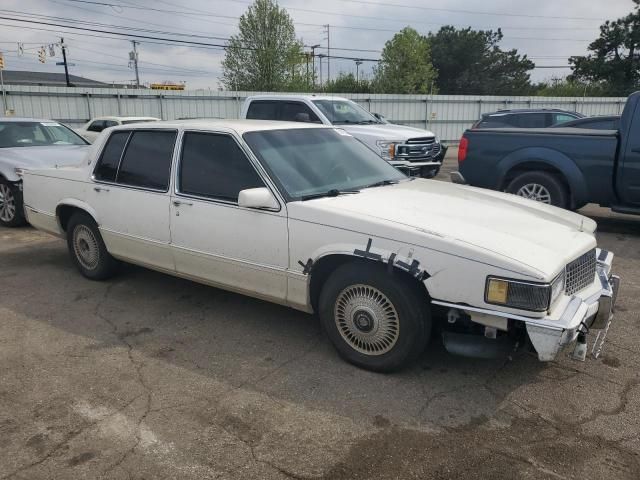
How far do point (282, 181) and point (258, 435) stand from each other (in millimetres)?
1816

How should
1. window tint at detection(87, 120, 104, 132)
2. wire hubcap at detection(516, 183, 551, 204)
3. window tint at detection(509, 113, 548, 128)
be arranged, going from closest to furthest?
wire hubcap at detection(516, 183, 551, 204) < window tint at detection(509, 113, 548, 128) < window tint at detection(87, 120, 104, 132)

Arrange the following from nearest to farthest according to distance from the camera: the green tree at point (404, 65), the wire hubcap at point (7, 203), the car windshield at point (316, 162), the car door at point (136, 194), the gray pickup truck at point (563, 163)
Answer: the car windshield at point (316, 162) < the car door at point (136, 194) < the gray pickup truck at point (563, 163) < the wire hubcap at point (7, 203) < the green tree at point (404, 65)

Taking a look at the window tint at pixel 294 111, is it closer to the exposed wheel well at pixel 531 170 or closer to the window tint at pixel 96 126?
the exposed wheel well at pixel 531 170

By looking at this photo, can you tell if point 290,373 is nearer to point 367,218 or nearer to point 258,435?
point 258,435

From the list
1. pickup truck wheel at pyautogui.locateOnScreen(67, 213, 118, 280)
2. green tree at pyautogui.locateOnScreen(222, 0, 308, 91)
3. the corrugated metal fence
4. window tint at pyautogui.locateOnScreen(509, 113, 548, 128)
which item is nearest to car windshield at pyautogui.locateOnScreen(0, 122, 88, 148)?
pickup truck wheel at pyautogui.locateOnScreen(67, 213, 118, 280)

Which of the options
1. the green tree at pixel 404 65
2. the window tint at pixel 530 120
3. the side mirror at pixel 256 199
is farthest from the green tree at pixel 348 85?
the side mirror at pixel 256 199

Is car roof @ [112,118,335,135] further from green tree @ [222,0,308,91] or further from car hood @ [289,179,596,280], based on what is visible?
green tree @ [222,0,308,91]

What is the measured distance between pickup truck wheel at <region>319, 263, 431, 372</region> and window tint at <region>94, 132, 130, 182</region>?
267 cm

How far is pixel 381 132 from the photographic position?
1078cm

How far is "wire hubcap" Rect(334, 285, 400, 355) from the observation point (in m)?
3.51

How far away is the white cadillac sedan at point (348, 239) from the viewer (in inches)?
125

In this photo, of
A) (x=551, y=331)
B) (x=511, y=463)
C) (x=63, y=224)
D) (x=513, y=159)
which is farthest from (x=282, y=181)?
(x=513, y=159)

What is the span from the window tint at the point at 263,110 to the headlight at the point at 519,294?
8.53 metres

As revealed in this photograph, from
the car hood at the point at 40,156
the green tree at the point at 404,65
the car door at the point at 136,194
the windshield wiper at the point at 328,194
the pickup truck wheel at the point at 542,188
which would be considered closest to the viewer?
the windshield wiper at the point at 328,194
